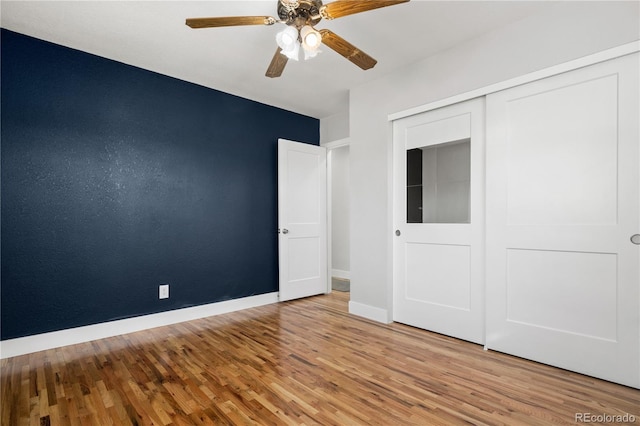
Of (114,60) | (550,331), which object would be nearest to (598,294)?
(550,331)

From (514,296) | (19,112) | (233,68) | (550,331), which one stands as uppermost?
(233,68)

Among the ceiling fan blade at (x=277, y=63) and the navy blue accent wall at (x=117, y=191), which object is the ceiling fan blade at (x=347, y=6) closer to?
the ceiling fan blade at (x=277, y=63)

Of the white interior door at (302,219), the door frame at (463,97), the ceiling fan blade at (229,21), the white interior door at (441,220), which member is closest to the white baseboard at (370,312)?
the door frame at (463,97)

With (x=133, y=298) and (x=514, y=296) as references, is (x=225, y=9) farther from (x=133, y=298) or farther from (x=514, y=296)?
(x=514, y=296)

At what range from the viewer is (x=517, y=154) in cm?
258

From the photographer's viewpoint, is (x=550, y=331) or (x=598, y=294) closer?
(x=598, y=294)

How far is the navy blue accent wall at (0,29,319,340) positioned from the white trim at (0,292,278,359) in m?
0.06

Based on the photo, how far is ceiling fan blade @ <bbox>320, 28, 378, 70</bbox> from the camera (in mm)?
2045

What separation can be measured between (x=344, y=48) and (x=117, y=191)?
2.48 m

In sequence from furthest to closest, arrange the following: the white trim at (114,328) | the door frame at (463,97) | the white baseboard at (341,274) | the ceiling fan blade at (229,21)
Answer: the white baseboard at (341,274), the white trim at (114,328), the door frame at (463,97), the ceiling fan blade at (229,21)

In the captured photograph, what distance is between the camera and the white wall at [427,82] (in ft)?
7.30

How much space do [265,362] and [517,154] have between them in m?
2.53

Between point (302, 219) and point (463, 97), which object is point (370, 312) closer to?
point (302, 219)

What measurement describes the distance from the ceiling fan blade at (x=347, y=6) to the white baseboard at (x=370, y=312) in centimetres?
271
